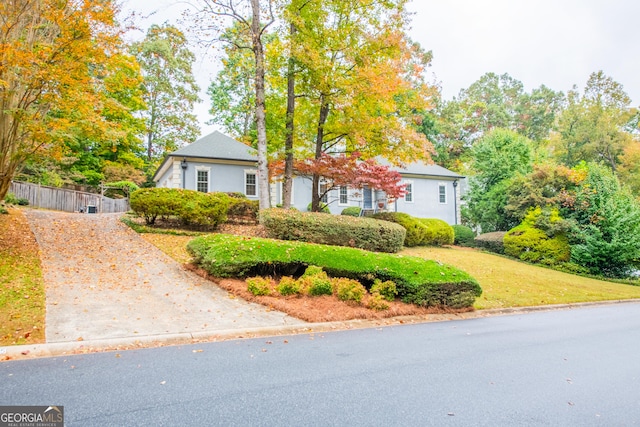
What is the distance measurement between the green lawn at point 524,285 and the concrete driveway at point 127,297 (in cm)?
639

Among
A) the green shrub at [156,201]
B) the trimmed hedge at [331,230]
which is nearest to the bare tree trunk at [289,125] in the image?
the trimmed hedge at [331,230]

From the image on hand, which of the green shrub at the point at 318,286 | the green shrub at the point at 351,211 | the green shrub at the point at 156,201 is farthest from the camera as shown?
the green shrub at the point at 351,211

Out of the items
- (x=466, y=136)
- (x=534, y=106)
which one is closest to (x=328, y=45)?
(x=466, y=136)

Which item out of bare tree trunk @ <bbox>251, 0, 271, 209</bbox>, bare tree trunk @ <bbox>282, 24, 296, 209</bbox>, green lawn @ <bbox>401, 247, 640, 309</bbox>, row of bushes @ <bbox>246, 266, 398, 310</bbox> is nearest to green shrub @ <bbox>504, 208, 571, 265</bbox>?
green lawn @ <bbox>401, 247, 640, 309</bbox>

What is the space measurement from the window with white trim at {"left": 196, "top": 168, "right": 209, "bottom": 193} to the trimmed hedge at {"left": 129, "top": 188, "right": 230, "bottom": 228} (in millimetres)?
5978

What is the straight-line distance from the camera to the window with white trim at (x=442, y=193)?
27.3m

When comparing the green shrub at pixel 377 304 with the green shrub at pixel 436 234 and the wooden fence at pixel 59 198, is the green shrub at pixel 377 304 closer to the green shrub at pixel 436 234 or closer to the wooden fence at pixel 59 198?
the green shrub at pixel 436 234

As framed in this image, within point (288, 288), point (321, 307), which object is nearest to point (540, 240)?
point (321, 307)

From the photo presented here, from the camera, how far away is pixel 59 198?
22.4 meters

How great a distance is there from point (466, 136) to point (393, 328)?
37357 mm

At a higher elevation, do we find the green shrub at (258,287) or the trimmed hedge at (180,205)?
the trimmed hedge at (180,205)

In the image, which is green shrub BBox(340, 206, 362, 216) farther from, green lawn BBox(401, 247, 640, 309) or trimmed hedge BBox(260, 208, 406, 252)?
trimmed hedge BBox(260, 208, 406, 252)

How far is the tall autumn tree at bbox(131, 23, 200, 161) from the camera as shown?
32469mm

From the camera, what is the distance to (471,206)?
84.8ft
